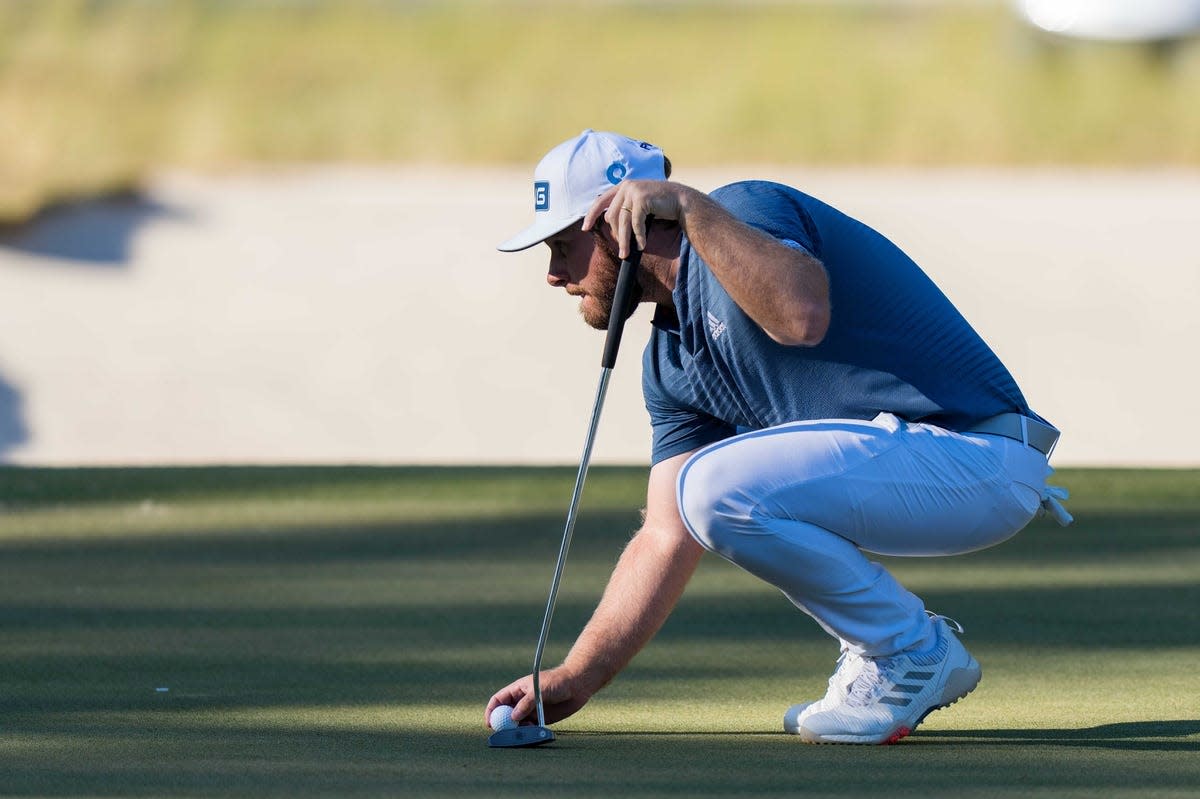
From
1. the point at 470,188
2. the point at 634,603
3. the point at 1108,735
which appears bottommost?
the point at 1108,735

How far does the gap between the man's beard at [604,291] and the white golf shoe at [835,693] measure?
0.65 m

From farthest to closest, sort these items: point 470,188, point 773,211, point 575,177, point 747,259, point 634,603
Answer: point 470,188 → point 634,603 → point 575,177 → point 773,211 → point 747,259

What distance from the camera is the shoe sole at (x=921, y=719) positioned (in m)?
3.49

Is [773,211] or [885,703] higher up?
[773,211]

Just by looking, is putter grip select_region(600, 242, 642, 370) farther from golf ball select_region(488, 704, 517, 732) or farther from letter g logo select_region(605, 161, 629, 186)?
golf ball select_region(488, 704, 517, 732)

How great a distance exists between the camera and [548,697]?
358 centimetres

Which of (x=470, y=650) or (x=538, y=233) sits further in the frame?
(x=470, y=650)

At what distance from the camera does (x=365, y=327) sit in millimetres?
13047

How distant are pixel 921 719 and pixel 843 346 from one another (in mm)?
594

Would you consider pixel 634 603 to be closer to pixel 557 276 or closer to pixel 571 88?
pixel 557 276

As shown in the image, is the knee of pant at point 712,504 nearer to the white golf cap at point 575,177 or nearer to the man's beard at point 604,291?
the man's beard at point 604,291

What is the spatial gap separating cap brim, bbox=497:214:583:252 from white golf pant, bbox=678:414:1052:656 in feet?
1.36

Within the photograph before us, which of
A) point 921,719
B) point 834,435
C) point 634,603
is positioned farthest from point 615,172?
point 921,719

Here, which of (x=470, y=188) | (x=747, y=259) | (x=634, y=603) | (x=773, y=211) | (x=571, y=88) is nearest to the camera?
(x=747, y=259)
